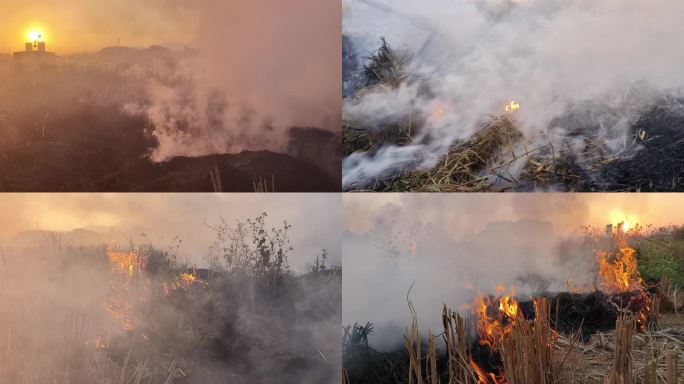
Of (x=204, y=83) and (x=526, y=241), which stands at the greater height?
(x=204, y=83)

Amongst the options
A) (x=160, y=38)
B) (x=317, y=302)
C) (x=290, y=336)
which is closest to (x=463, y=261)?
(x=317, y=302)

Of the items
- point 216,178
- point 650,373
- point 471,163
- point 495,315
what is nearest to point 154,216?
point 216,178

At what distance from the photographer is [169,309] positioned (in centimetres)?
195

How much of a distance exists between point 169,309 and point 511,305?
4.31ft

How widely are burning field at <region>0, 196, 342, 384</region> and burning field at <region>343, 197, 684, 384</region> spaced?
0.17 m

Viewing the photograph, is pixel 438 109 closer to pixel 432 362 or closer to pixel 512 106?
pixel 512 106

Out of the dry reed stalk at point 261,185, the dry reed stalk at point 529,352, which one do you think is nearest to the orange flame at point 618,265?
the dry reed stalk at point 529,352

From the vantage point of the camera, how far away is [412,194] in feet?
6.47

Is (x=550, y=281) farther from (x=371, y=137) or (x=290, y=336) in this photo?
(x=290, y=336)

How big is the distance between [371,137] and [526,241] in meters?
0.73

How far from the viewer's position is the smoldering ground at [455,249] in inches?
77.5

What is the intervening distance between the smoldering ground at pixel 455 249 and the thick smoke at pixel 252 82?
0.40 metres

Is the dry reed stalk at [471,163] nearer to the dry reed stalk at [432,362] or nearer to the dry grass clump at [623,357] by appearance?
the dry reed stalk at [432,362]

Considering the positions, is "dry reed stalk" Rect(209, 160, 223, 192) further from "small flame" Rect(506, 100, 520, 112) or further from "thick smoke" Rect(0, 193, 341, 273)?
"small flame" Rect(506, 100, 520, 112)
